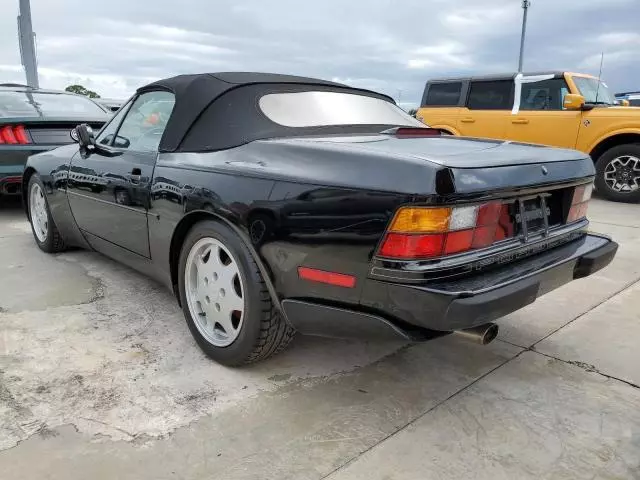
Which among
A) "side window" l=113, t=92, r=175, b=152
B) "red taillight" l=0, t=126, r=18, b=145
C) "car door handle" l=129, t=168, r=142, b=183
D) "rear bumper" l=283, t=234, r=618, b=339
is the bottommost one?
"rear bumper" l=283, t=234, r=618, b=339

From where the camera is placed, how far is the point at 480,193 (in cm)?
197

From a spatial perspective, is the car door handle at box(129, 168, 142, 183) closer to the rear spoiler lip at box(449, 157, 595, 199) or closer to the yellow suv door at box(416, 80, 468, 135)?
the rear spoiler lip at box(449, 157, 595, 199)

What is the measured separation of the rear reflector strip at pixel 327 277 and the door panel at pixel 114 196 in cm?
117

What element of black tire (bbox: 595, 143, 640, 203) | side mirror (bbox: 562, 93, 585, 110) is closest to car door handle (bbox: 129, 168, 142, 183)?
side mirror (bbox: 562, 93, 585, 110)

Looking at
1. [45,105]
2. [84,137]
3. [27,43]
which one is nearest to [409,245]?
[84,137]

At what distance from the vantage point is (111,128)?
3498 millimetres

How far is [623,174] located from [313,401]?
21.5 ft

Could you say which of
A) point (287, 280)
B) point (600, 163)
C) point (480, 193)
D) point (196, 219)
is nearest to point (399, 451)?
point (287, 280)

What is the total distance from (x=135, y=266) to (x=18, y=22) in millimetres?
9138

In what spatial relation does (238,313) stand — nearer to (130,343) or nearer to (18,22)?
(130,343)

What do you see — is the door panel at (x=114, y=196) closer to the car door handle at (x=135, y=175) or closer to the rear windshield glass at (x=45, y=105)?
the car door handle at (x=135, y=175)

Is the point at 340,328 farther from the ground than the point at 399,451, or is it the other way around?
the point at 340,328

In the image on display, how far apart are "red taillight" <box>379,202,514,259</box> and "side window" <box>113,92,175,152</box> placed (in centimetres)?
159

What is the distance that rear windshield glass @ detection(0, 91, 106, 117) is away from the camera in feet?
19.1
